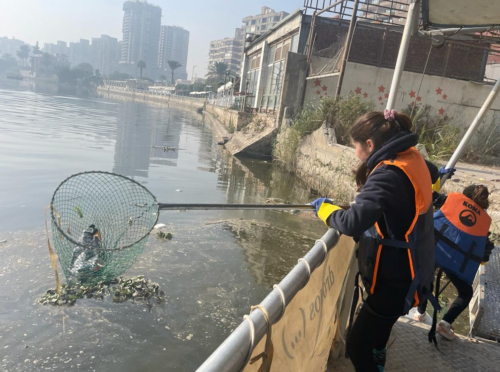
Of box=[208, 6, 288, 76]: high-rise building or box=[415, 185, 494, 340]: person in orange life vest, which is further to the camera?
box=[208, 6, 288, 76]: high-rise building

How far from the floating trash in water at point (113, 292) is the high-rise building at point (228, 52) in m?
122

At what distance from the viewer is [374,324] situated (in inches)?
83.9

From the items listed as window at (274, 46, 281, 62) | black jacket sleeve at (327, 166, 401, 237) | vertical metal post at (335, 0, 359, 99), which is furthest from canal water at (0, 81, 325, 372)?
window at (274, 46, 281, 62)

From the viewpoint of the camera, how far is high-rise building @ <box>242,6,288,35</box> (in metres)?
118

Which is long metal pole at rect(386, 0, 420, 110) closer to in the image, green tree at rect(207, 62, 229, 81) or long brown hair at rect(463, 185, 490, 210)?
long brown hair at rect(463, 185, 490, 210)

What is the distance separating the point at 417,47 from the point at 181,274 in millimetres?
14567

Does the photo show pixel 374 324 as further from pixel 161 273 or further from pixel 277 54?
pixel 277 54

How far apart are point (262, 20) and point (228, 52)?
642 inches

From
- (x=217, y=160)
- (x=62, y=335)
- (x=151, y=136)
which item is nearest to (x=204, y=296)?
(x=62, y=335)

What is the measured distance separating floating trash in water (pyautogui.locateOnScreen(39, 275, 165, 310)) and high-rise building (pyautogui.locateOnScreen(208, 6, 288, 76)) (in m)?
117

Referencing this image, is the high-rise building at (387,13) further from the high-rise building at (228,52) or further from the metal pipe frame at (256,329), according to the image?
the high-rise building at (228,52)

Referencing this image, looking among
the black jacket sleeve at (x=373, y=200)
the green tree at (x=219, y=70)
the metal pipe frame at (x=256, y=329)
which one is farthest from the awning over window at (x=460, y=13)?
the green tree at (x=219, y=70)

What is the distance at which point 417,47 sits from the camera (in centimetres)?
1557

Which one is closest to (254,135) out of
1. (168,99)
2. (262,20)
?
(168,99)
